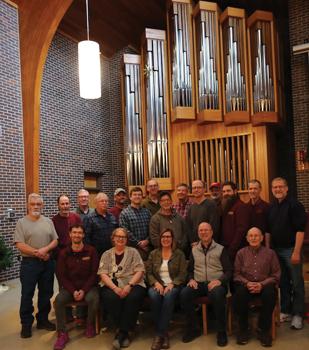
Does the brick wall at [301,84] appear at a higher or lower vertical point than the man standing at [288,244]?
Result: higher

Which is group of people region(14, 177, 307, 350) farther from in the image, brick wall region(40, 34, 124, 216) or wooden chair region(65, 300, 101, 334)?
brick wall region(40, 34, 124, 216)

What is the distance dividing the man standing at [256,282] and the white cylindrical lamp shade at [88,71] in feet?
6.13

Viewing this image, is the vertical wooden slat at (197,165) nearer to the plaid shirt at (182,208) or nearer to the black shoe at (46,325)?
the plaid shirt at (182,208)

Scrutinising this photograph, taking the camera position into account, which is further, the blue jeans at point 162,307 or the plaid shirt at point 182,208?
the plaid shirt at point 182,208

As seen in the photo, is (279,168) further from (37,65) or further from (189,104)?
(37,65)

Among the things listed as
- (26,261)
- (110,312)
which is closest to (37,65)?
(26,261)

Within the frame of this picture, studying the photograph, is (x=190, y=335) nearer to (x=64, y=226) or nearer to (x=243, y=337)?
(x=243, y=337)

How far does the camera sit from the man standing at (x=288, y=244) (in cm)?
374

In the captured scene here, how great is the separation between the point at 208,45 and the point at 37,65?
316cm

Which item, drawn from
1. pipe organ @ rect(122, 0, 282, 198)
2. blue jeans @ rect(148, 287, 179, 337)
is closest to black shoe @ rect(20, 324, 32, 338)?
blue jeans @ rect(148, 287, 179, 337)

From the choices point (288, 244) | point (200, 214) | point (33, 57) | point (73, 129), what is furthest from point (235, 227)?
point (73, 129)

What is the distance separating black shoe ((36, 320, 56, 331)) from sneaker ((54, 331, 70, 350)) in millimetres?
374

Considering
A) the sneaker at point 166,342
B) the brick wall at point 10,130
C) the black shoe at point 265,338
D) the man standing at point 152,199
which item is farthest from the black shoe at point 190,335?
the brick wall at point 10,130

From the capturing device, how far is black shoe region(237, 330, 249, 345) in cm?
343
